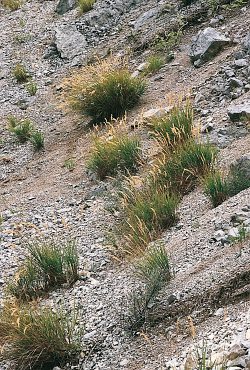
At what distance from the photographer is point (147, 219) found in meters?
6.05

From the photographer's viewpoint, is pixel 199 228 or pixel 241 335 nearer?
pixel 241 335

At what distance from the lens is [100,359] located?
447cm

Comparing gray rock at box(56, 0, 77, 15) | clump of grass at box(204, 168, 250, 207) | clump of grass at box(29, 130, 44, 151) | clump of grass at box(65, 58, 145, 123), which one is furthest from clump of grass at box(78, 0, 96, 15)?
clump of grass at box(204, 168, 250, 207)

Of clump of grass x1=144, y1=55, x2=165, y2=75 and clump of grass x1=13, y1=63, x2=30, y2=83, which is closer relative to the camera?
clump of grass x1=144, y1=55, x2=165, y2=75

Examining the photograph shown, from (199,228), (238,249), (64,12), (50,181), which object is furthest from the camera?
(64,12)

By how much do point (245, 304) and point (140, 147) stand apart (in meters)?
4.05

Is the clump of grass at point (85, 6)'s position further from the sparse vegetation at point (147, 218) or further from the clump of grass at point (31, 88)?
the sparse vegetation at point (147, 218)

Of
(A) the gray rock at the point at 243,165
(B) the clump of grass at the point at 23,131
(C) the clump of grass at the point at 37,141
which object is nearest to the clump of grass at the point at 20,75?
(B) the clump of grass at the point at 23,131

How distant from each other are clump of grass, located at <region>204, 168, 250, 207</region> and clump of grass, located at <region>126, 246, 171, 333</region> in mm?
1185

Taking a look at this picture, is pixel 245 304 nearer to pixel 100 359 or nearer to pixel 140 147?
pixel 100 359

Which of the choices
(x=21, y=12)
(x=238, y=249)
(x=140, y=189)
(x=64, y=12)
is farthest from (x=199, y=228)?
(x=21, y=12)

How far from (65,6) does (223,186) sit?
9457 mm

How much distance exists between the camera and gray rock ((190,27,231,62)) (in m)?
9.91

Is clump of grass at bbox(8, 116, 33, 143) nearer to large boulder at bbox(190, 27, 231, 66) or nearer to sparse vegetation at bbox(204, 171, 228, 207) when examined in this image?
large boulder at bbox(190, 27, 231, 66)
